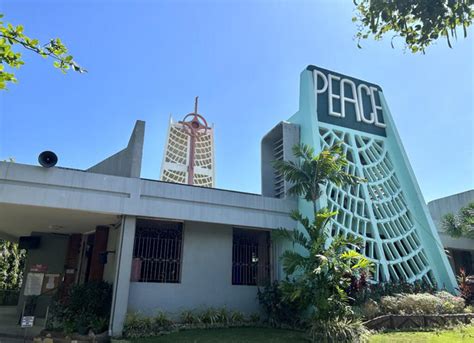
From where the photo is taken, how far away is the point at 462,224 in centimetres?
1494

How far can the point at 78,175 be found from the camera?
9086 mm

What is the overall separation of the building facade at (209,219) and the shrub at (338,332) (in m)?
3.41

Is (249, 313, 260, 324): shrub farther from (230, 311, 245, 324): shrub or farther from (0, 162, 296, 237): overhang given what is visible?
(0, 162, 296, 237): overhang

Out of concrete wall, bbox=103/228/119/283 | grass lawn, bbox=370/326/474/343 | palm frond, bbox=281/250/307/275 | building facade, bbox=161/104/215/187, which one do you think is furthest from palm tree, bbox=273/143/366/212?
building facade, bbox=161/104/215/187

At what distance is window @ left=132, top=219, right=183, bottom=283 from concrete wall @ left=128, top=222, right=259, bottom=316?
0.25m

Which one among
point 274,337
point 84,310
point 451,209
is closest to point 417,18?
point 274,337

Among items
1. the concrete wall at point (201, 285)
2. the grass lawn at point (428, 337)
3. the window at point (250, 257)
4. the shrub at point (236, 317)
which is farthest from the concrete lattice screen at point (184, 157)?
the grass lawn at point (428, 337)

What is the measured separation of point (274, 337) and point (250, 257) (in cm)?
350

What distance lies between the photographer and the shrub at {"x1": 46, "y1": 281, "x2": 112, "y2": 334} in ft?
29.6

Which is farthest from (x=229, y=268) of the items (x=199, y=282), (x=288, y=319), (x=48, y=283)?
(x=48, y=283)

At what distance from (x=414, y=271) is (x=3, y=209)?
12.8 meters

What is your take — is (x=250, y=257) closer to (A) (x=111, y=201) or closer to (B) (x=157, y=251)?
(B) (x=157, y=251)

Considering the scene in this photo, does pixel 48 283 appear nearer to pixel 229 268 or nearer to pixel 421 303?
pixel 229 268

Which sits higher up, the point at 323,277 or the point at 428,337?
the point at 323,277
